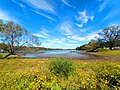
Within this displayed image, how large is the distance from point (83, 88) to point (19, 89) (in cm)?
187

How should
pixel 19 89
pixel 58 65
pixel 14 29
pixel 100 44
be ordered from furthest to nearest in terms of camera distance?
pixel 100 44 → pixel 14 29 → pixel 58 65 → pixel 19 89

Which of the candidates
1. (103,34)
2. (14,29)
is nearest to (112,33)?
(103,34)

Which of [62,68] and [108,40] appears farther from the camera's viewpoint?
[108,40]

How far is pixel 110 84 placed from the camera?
153 inches

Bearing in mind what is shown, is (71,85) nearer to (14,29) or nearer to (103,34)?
(14,29)

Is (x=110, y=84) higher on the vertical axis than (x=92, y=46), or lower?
lower

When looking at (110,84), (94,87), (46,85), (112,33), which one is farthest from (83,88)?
(112,33)

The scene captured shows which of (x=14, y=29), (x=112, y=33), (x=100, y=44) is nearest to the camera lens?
(x=14, y=29)

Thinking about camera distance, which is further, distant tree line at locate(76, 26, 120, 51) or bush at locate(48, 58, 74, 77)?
distant tree line at locate(76, 26, 120, 51)

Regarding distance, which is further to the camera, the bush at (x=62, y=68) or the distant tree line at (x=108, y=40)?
the distant tree line at (x=108, y=40)

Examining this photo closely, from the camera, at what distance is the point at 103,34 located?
57281 millimetres

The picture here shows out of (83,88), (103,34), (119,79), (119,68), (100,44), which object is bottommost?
(83,88)

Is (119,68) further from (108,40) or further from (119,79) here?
(108,40)

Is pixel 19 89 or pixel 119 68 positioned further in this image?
pixel 119 68
